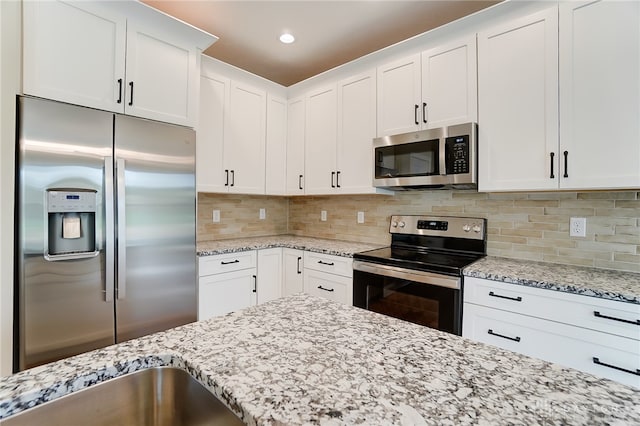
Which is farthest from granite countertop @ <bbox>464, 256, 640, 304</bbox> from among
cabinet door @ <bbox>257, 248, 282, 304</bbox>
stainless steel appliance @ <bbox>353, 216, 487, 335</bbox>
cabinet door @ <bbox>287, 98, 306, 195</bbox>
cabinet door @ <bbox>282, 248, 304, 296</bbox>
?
cabinet door @ <bbox>287, 98, 306, 195</bbox>

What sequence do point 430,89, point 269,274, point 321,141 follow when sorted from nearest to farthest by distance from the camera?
point 430,89 < point 269,274 < point 321,141

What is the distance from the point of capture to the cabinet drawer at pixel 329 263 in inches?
94.0

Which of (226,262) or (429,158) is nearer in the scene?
(429,158)

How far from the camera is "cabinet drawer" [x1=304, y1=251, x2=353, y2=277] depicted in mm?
2389

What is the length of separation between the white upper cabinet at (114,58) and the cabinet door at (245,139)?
0.54 meters

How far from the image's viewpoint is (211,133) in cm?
259

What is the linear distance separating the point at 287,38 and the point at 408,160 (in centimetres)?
146

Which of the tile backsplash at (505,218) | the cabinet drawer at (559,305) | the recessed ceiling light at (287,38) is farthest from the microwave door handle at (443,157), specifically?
the recessed ceiling light at (287,38)

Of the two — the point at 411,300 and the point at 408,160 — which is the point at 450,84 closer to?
the point at 408,160

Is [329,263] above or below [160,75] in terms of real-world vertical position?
below

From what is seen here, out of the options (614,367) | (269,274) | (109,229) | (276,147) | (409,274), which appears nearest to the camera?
(614,367)

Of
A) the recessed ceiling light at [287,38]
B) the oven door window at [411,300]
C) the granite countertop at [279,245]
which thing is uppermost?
the recessed ceiling light at [287,38]

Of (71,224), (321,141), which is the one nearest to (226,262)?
(71,224)

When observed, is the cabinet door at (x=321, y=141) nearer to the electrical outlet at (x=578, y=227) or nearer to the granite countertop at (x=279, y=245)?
the granite countertop at (x=279, y=245)
